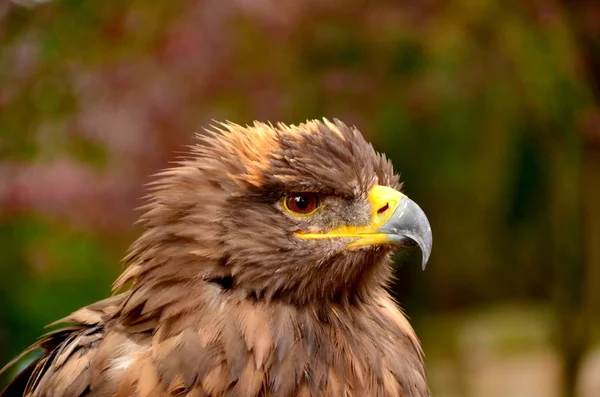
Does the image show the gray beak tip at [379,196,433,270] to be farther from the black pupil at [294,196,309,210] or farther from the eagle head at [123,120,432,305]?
the black pupil at [294,196,309,210]

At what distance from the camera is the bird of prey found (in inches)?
89.9

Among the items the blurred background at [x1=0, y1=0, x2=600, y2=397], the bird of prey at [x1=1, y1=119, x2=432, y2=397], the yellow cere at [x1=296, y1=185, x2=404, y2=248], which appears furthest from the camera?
the blurred background at [x1=0, y1=0, x2=600, y2=397]

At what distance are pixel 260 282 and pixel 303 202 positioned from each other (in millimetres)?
263

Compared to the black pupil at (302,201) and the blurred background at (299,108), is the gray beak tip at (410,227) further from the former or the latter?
the blurred background at (299,108)

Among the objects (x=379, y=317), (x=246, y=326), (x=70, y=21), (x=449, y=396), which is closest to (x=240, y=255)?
(x=246, y=326)

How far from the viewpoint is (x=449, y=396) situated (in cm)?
802

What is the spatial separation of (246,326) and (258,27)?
2.54 metres

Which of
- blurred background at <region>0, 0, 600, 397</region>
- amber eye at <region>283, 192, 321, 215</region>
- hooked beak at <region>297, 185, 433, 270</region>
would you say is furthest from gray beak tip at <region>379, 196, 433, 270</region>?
blurred background at <region>0, 0, 600, 397</region>

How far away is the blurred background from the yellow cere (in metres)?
2.00

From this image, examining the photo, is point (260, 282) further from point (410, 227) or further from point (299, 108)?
point (299, 108)

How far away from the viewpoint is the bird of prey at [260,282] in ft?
7.49

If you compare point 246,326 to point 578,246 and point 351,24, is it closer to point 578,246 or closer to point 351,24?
point 351,24

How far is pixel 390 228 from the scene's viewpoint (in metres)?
2.37

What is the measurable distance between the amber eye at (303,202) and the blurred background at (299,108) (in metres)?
1.94
